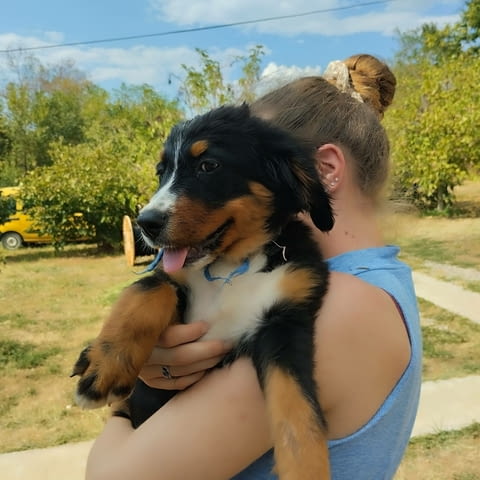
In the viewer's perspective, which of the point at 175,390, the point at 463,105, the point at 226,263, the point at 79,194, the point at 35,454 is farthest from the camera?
the point at 463,105

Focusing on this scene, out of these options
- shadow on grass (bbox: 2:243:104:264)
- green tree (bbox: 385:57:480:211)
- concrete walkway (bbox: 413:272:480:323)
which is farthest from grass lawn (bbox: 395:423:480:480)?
shadow on grass (bbox: 2:243:104:264)

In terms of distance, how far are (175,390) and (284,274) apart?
1.41 ft

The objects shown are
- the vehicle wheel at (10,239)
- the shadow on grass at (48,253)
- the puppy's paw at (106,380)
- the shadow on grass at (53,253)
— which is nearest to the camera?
the puppy's paw at (106,380)

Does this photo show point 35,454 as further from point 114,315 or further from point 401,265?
point 401,265

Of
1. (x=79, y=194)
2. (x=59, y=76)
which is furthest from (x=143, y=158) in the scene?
(x=59, y=76)

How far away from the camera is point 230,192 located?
1723mm

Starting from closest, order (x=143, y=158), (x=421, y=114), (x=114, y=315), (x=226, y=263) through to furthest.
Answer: (x=114, y=315) < (x=226, y=263) < (x=143, y=158) < (x=421, y=114)

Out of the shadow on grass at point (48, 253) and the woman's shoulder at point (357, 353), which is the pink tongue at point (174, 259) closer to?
the woman's shoulder at point (357, 353)

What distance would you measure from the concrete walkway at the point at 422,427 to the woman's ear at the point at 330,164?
2.81 metres

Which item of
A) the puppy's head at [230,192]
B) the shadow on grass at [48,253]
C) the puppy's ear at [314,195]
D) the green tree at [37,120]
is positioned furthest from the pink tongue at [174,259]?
the green tree at [37,120]

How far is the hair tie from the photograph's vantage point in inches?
84.2

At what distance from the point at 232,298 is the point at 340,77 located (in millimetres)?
1010

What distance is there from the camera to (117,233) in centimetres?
1468

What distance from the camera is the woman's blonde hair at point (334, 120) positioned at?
1.90m
